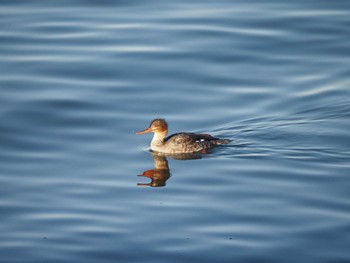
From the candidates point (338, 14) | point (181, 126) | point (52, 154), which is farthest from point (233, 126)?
point (338, 14)

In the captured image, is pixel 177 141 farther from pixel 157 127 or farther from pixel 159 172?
pixel 159 172

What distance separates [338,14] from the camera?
24.9 m

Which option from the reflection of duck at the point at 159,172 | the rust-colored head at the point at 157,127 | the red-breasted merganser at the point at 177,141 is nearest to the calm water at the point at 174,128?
the reflection of duck at the point at 159,172

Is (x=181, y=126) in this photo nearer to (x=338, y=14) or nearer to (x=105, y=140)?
(x=105, y=140)

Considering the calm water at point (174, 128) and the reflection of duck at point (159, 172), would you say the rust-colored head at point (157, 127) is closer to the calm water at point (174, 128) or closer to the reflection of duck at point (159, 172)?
the calm water at point (174, 128)

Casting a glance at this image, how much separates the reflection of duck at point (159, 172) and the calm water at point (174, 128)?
67 mm

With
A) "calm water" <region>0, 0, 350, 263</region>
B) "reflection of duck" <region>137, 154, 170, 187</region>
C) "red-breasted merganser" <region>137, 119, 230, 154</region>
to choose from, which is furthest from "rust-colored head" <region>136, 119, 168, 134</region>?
"reflection of duck" <region>137, 154, 170, 187</region>

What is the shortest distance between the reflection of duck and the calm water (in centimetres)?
7

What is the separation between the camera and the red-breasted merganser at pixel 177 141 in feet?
54.4

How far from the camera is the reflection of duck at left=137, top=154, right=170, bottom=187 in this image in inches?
590

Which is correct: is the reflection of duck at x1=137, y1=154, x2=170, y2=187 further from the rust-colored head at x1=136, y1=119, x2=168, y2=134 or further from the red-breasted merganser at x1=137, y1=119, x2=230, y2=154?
the rust-colored head at x1=136, y1=119, x2=168, y2=134

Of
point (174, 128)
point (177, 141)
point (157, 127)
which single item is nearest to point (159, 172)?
point (177, 141)

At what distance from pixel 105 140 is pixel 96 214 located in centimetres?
385

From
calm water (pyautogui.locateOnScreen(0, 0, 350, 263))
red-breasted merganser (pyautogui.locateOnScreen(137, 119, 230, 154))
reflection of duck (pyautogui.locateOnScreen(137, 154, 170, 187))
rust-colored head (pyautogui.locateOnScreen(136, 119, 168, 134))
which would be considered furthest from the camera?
rust-colored head (pyautogui.locateOnScreen(136, 119, 168, 134))
